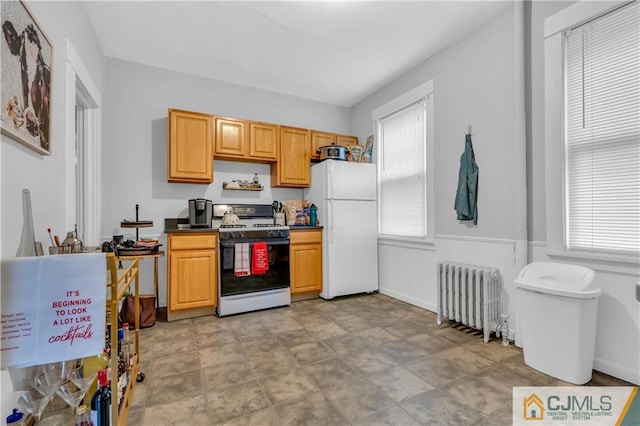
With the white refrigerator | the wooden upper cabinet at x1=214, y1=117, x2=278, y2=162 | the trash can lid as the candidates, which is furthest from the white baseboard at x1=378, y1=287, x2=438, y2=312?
the wooden upper cabinet at x1=214, y1=117, x2=278, y2=162

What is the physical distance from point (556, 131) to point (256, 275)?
312 centimetres

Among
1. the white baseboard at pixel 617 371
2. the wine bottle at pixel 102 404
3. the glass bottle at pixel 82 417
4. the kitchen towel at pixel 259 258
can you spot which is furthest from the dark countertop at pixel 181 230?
the white baseboard at pixel 617 371

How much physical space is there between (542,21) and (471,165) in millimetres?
1221

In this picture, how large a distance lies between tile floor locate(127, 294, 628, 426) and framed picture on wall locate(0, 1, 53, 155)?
1.56 meters

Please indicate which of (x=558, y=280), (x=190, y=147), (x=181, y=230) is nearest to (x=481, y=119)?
(x=558, y=280)

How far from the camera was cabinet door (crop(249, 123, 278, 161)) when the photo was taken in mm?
3803

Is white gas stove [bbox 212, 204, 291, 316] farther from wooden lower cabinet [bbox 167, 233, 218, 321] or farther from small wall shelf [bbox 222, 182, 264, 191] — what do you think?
small wall shelf [bbox 222, 182, 264, 191]

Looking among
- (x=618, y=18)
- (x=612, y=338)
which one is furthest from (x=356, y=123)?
(x=612, y=338)

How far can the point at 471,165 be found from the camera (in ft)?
9.44

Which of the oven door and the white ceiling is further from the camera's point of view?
the oven door

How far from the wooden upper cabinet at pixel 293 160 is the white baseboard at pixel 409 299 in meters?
1.83

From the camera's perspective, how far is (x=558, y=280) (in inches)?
82.3

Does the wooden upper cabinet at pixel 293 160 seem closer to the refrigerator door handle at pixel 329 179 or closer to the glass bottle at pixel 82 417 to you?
the refrigerator door handle at pixel 329 179

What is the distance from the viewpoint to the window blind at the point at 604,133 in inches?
76.9
